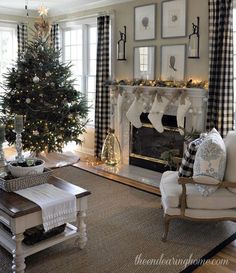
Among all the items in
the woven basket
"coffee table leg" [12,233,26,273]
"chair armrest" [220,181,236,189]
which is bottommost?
"coffee table leg" [12,233,26,273]

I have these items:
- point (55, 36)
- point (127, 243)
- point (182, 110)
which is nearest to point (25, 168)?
point (127, 243)

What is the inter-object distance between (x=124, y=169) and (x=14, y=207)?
2928mm

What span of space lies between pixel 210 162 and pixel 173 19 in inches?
99.2

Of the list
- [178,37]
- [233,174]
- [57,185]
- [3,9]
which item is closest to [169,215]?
[233,174]

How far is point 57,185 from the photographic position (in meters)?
2.94

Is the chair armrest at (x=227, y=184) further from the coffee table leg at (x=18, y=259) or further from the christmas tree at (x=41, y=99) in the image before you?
the christmas tree at (x=41, y=99)

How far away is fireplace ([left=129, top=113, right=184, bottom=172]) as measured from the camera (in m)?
4.86

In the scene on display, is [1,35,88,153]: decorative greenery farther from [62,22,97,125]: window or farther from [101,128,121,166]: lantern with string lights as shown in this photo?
[62,22,97,125]: window

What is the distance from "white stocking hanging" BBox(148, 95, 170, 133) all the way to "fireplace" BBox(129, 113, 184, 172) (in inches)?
5.0

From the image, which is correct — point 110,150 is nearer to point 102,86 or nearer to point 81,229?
point 102,86

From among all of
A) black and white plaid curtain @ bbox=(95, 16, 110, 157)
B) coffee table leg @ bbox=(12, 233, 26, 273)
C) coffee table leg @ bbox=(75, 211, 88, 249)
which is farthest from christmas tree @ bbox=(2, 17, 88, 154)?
coffee table leg @ bbox=(12, 233, 26, 273)

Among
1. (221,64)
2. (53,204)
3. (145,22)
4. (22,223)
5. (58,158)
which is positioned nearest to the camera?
(22,223)

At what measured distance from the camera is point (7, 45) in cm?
670

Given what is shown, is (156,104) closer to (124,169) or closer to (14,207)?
(124,169)
